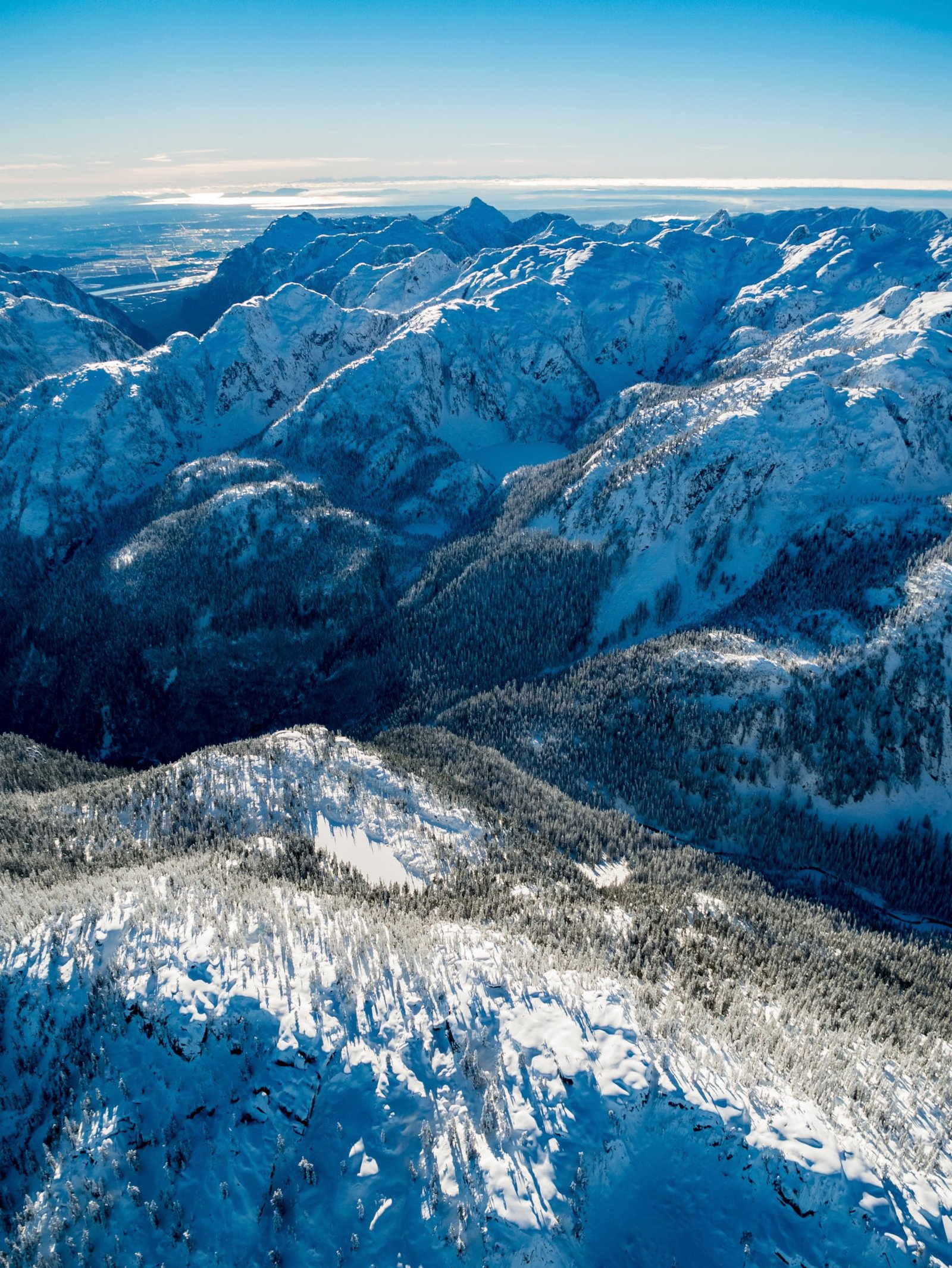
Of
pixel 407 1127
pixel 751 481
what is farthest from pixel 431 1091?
pixel 751 481

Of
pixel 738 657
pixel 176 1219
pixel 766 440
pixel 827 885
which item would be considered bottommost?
pixel 827 885

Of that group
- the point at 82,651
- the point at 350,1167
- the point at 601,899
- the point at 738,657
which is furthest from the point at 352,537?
the point at 350,1167

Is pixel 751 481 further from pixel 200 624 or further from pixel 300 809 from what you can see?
pixel 200 624

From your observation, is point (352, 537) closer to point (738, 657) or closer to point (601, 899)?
point (738, 657)

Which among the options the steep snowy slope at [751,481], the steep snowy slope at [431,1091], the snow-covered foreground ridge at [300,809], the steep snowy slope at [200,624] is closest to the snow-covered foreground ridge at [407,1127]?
the steep snowy slope at [431,1091]

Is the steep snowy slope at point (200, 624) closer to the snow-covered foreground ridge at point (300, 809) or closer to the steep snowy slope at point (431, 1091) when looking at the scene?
the snow-covered foreground ridge at point (300, 809)

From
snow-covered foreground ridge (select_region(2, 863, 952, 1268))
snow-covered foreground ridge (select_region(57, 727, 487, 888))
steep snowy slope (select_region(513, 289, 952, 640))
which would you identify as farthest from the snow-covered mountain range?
steep snowy slope (select_region(513, 289, 952, 640))

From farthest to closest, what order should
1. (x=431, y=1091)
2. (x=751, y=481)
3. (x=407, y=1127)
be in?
(x=751, y=481), (x=431, y=1091), (x=407, y=1127)
